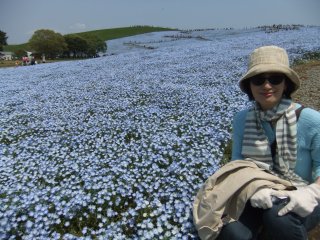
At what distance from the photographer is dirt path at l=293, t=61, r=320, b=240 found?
8745 mm

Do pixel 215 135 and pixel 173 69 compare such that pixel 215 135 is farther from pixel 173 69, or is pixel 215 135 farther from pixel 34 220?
pixel 173 69

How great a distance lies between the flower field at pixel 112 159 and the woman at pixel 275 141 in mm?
1037

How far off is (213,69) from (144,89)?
13.5 ft

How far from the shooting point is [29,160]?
578 centimetres

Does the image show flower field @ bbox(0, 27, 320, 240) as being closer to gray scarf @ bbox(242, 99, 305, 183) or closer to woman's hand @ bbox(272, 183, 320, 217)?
gray scarf @ bbox(242, 99, 305, 183)

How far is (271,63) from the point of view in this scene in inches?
126

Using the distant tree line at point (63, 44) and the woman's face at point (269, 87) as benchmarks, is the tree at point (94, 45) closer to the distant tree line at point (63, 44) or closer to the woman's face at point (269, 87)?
the distant tree line at point (63, 44)

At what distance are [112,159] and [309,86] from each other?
7307 mm

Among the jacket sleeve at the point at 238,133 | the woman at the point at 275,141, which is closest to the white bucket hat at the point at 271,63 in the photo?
the woman at the point at 275,141

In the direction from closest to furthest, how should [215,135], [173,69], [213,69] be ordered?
[215,135] → [213,69] → [173,69]

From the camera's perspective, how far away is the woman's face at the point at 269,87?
324cm

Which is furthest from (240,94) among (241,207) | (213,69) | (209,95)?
(241,207)

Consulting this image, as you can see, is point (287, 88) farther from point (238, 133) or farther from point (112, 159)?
point (112, 159)

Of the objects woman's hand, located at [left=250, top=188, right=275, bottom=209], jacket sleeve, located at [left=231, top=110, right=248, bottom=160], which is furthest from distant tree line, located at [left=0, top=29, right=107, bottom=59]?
woman's hand, located at [left=250, top=188, right=275, bottom=209]
